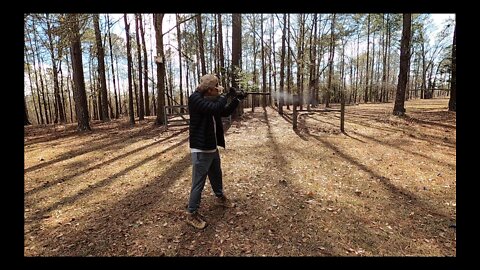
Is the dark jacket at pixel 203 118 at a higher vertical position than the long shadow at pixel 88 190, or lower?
higher

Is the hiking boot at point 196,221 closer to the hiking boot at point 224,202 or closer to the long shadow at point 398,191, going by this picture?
the hiking boot at point 224,202

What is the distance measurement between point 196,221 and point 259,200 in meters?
1.29

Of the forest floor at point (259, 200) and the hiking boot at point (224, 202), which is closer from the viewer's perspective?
the forest floor at point (259, 200)

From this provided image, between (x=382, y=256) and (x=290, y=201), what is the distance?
165 cm

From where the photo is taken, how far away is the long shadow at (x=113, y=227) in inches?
125

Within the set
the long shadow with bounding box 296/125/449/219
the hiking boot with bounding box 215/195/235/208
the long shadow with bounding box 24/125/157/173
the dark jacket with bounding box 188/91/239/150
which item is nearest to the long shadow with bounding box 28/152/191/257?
the hiking boot with bounding box 215/195/235/208

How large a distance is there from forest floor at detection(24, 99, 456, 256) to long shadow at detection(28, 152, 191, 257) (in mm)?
16

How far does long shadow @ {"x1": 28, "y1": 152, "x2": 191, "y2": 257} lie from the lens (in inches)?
125

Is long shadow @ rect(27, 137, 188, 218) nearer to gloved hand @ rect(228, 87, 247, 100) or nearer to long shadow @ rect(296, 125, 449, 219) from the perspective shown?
gloved hand @ rect(228, 87, 247, 100)

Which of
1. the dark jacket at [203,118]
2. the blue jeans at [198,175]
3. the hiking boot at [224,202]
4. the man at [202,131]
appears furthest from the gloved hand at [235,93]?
the hiking boot at [224,202]

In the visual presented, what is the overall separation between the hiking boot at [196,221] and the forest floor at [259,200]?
10cm

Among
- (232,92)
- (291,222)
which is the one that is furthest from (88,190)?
(291,222)

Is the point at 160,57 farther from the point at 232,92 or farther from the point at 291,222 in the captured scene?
the point at 291,222
